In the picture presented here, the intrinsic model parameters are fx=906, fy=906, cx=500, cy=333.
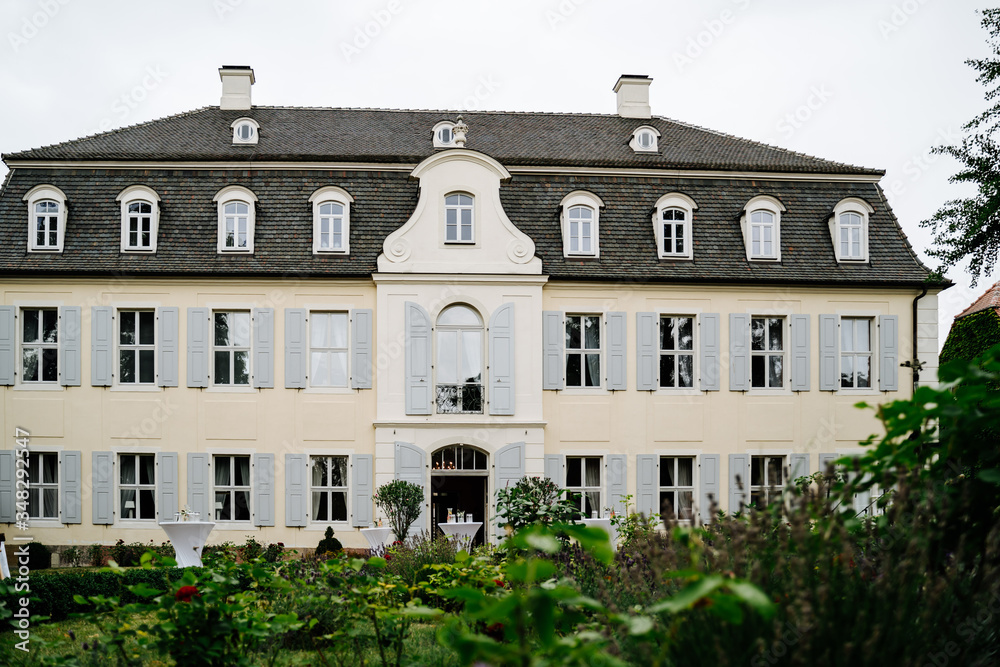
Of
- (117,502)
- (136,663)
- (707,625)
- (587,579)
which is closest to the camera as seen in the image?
(707,625)

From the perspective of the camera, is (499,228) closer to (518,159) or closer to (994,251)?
(518,159)

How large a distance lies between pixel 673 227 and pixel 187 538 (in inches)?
455

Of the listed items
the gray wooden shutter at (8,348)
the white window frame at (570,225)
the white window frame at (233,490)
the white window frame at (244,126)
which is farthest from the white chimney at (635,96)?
the gray wooden shutter at (8,348)

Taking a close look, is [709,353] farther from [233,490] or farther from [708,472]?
[233,490]

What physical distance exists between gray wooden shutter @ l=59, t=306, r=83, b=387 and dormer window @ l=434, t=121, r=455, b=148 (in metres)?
8.49

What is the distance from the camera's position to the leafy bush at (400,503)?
1720 centimetres

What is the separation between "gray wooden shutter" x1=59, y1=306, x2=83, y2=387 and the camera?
18078mm

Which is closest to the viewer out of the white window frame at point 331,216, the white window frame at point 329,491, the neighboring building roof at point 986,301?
the white window frame at point 329,491

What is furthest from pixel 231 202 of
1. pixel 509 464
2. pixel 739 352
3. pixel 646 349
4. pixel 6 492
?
pixel 739 352

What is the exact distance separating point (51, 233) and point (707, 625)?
A: 18.8 metres

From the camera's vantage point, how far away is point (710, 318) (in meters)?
19.0

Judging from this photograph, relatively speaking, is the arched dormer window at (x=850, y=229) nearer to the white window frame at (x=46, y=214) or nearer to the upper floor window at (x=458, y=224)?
the upper floor window at (x=458, y=224)

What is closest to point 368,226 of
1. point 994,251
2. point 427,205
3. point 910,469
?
point 427,205

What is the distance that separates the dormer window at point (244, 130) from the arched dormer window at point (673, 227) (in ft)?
30.1
